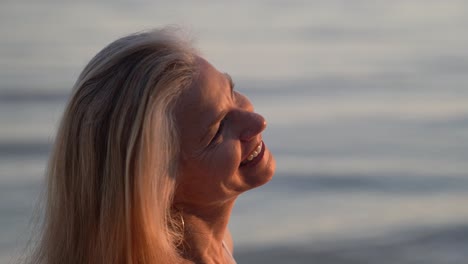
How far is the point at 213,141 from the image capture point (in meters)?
2.41

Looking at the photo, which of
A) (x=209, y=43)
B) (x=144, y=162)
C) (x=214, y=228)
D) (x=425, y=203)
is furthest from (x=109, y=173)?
(x=209, y=43)

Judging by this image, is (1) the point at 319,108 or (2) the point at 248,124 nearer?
(2) the point at 248,124

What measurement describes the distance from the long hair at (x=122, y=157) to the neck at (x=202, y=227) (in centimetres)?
5

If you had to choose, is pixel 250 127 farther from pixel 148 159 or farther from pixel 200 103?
pixel 148 159

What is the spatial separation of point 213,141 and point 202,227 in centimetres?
22

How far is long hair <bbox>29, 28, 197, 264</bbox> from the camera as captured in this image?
2.26 metres

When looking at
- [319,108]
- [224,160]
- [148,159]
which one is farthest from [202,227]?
[319,108]

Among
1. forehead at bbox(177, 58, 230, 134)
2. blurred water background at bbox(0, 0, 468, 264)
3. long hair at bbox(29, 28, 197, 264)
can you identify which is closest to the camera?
long hair at bbox(29, 28, 197, 264)

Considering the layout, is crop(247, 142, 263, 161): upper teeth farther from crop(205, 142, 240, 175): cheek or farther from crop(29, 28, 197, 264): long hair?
crop(29, 28, 197, 264): long hair

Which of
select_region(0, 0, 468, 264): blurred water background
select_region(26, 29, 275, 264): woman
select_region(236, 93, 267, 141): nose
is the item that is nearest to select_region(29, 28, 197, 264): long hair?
select_region(26, 29, 275, 264): woman

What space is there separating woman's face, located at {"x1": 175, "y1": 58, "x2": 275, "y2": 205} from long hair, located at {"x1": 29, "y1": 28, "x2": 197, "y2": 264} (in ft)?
0.13

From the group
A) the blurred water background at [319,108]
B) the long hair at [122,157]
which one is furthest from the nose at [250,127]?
the blurred water background at [319,108]

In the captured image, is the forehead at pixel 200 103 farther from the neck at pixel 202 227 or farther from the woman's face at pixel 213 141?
the neck at pixel 202 227

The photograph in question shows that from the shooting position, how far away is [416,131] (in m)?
7.21
